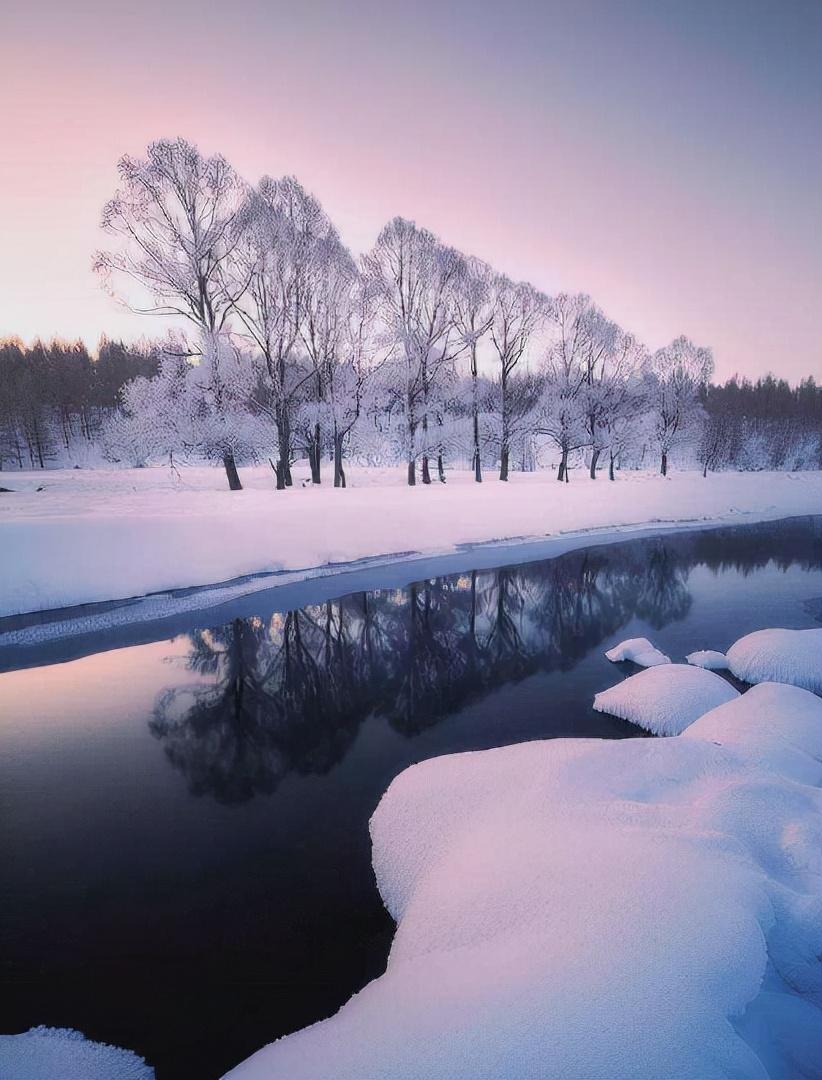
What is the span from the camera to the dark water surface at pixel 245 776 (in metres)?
3.05

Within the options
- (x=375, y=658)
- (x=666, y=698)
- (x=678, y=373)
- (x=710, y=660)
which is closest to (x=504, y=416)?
(x=678, y=373)

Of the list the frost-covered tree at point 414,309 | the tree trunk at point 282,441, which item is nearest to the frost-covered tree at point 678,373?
the frost-covered tree at point 414,309

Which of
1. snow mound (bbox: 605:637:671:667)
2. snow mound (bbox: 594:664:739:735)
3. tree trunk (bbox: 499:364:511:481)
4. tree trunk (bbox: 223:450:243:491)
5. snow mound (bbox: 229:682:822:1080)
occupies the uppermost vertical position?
tree trunk (bbox: 499:364:511:481)

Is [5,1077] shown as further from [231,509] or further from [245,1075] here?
[231,509]

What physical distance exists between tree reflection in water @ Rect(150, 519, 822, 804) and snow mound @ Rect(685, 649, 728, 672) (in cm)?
167

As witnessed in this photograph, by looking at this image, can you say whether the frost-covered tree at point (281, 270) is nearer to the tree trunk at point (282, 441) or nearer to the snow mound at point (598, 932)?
the tree trunk at point (282, 441)

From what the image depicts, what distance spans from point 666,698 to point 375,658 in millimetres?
4465

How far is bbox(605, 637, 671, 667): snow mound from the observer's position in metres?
7.85

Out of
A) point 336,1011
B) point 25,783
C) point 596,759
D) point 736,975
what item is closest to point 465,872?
point 336,1011

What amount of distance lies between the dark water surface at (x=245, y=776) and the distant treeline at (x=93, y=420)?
24080 millimetres

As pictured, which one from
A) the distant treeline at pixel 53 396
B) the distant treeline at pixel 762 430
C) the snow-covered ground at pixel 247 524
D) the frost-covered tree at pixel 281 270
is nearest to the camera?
the snow-covered ground at pixel 247 524

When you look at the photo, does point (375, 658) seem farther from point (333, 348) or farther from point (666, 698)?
point (333, 348)

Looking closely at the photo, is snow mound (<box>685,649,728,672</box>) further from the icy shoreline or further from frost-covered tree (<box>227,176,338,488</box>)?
frost-covered tree (<box>227,176,338,488</box>)

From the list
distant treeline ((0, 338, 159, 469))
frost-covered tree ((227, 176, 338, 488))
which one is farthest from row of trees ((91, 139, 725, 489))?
distant treeline ((0, 338, 159, 469))
